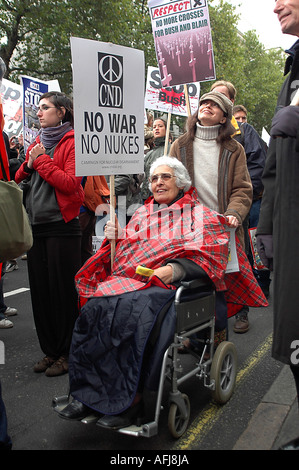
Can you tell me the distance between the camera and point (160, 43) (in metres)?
4.47

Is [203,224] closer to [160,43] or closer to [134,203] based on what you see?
[160,43]

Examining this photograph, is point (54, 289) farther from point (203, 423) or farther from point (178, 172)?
point (203, 423)

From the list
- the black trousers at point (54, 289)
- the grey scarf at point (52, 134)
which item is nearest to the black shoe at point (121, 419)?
the black trousers at point (54, 289)

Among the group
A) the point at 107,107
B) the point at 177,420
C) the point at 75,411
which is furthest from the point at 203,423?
the point at 107,107

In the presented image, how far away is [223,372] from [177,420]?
52 centimetres

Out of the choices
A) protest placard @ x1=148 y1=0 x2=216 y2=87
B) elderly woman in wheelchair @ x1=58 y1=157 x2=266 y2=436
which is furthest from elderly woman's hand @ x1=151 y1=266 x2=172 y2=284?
protest placard @ x1=148 y1=0 x2=216 y2=87

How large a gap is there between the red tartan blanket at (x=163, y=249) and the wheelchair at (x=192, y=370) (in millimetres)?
146

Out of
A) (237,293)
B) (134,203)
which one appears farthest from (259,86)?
(237,293)

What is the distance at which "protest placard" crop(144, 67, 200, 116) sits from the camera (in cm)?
610

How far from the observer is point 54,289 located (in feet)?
11.5

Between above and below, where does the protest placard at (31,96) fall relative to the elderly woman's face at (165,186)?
above

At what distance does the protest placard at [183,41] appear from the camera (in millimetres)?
4309

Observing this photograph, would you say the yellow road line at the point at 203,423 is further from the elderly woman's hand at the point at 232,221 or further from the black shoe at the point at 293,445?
the elderly woman's hand at the point at 232,221

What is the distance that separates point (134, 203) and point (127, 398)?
3.58 metres
